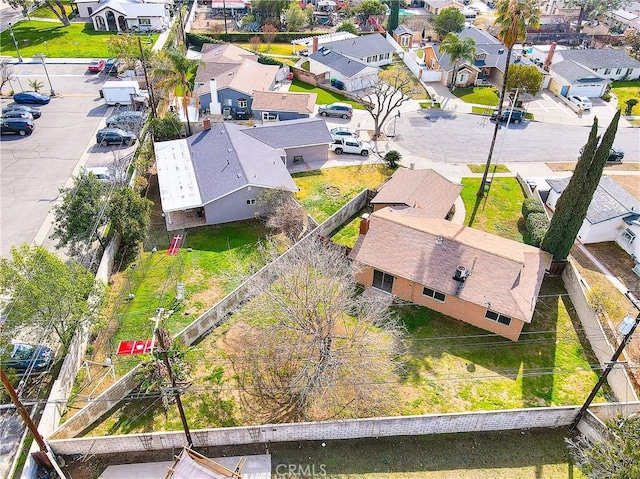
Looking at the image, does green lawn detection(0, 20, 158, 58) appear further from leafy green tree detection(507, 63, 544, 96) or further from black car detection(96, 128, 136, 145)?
leafy green tree detection(507, 63, 544, 96)

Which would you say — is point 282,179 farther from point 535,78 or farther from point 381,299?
point 535,78

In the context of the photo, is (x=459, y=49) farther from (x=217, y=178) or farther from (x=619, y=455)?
(x=619, y=455)

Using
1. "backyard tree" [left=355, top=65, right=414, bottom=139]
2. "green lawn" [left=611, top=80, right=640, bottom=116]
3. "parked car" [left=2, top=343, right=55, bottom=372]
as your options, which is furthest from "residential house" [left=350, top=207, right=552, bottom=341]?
"green lawn" [left=611, top=80, right=640, bottom=116]

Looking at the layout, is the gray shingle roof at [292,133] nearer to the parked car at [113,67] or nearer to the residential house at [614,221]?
the residential house at [614,221]

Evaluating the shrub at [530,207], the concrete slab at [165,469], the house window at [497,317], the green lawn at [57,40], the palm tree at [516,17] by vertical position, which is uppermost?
the palm tree at [516,17]

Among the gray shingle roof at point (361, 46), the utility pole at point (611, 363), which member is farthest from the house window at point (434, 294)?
the gray shingle roof at point (361, 46)
